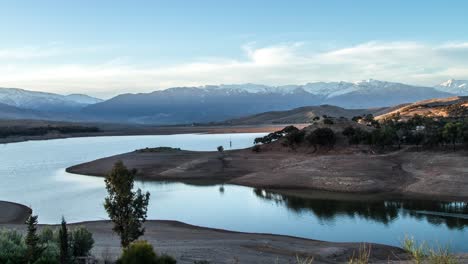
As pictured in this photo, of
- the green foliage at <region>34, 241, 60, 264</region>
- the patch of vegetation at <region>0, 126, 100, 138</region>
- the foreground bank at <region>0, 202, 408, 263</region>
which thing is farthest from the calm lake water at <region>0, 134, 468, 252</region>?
the patch of vegetation at <region>0, 126, 100, 138</region>

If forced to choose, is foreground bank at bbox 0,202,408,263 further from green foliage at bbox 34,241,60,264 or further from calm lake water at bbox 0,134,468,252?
calm lake water at bbox 0,134,468,252

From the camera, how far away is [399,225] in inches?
1556

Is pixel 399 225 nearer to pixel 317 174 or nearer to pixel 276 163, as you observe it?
pixel 317 174

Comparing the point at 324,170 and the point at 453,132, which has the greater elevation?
the point at 453,132

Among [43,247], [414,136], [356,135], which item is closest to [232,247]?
[43,247]

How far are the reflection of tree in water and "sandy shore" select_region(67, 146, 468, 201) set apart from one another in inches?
161

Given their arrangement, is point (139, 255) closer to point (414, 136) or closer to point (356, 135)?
point (414, 136)

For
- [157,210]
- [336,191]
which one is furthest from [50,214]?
[336,191]

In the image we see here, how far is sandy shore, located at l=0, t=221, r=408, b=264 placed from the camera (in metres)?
25.6

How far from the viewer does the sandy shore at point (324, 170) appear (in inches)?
2181

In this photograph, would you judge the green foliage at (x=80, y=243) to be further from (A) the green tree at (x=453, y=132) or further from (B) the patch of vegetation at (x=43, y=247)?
(A) the green tree at (x=453, y=132)

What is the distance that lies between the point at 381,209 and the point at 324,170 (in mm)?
19039

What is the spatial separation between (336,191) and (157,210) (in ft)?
65.7

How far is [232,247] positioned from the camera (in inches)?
1158
